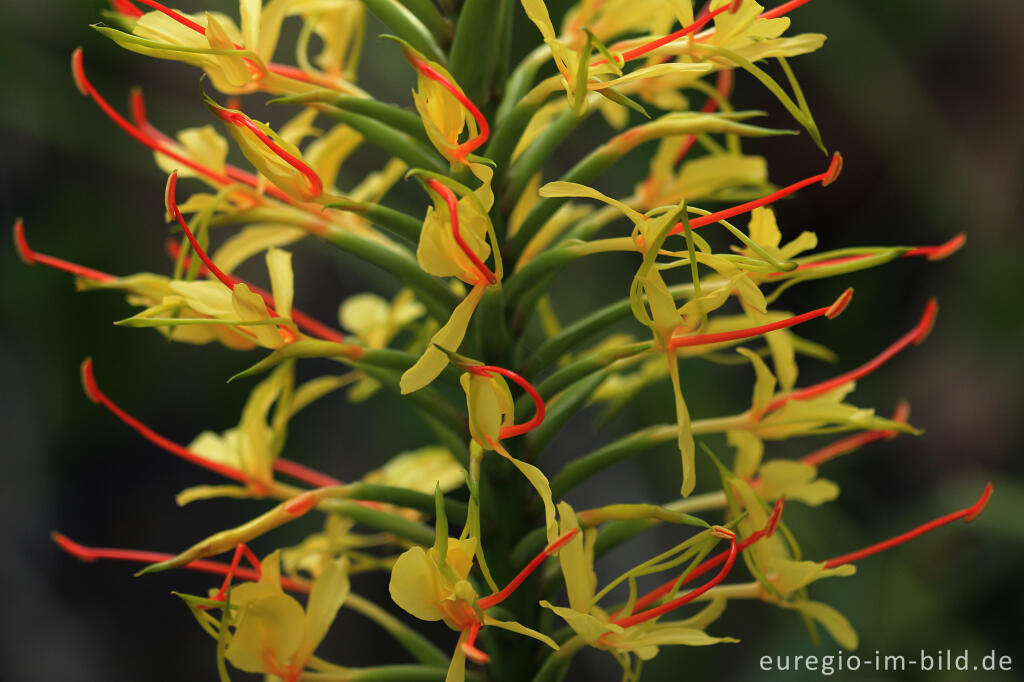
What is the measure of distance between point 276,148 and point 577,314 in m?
1.19

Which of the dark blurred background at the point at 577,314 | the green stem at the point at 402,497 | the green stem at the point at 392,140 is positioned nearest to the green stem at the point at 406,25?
the green stem at the point at 392,140

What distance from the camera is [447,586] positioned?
0.51 metres

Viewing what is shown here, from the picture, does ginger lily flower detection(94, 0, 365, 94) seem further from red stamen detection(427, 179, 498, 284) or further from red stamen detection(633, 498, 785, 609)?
red stamen detection(633, 498, 785, 609)

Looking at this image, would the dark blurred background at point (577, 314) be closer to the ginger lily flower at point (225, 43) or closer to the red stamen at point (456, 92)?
the ginger lily flower at point (225, 43)

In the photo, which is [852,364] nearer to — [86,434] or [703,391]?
[703,391]

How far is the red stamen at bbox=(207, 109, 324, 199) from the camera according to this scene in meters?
0.50

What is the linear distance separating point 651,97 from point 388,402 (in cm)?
106

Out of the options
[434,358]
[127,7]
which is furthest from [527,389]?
[127,7]

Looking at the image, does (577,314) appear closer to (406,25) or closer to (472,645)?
(406,25)

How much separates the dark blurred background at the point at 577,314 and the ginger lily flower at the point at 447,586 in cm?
107

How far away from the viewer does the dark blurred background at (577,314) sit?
163cm

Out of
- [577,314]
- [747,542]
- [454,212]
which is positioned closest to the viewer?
[454,212]

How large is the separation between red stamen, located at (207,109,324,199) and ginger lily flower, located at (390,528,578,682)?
0.24 meters

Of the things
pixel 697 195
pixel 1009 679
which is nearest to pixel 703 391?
pixel 1009 679
